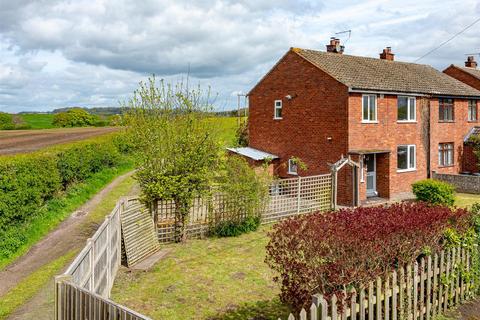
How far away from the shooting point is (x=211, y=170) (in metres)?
14.0

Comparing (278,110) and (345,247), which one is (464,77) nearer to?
(278,110)

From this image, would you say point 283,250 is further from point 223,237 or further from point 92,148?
point 92,148

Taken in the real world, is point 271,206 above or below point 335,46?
below

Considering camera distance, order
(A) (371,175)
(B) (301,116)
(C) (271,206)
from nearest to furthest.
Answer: (C) (271,206)
(A) (371,175)
(B) (301,116)

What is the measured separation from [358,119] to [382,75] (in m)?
4.51

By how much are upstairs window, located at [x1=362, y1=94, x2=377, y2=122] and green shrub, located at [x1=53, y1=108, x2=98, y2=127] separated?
3242 inches

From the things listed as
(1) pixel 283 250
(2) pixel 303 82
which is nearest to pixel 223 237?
(1) pixel 283 250

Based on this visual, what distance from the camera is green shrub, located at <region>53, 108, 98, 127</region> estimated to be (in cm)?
9262

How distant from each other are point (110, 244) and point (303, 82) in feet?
56.8

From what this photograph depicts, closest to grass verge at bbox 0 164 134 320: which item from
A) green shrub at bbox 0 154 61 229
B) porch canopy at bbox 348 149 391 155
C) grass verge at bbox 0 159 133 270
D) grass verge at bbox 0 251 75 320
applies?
grass verge at bbox 0 251 75 320

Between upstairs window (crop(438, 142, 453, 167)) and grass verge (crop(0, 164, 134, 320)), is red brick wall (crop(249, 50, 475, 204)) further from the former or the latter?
grass verge (crop(0, 164, 134, 320))

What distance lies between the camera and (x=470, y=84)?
34406mm

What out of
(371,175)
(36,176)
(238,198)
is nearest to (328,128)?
(371,175)

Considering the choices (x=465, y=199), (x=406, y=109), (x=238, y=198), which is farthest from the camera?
(x=406, y=109)
